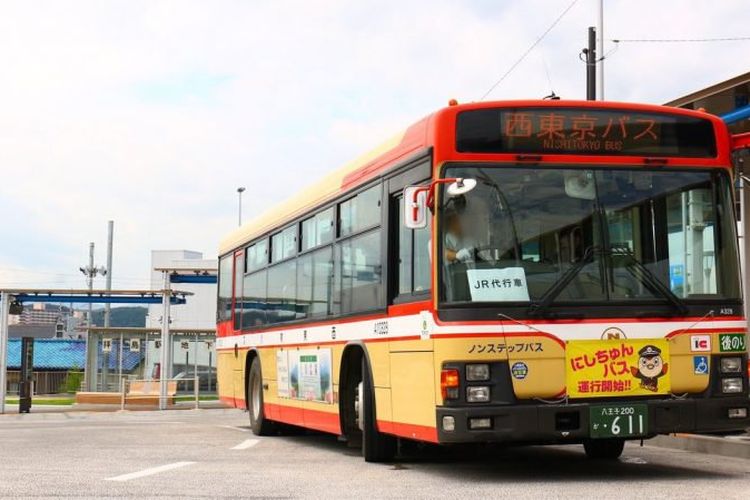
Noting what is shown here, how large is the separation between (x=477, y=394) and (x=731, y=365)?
7.69 feet

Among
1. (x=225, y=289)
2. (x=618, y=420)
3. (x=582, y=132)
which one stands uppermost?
(x=582, y=132)

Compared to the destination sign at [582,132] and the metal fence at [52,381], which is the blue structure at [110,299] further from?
the destination sign at [582,132]

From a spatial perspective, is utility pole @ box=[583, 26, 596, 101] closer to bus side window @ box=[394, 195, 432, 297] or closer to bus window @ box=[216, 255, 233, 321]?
bus window @ box=[216, 255, 233, 321]

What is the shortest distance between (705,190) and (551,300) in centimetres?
185

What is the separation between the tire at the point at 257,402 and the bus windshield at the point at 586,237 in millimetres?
7790

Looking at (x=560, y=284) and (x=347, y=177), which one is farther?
(x=347, y=177)

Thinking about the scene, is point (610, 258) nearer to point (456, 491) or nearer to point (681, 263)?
point (681, 263)

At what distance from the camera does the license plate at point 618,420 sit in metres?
9.27

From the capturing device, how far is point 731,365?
975 cm

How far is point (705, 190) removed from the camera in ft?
32.6

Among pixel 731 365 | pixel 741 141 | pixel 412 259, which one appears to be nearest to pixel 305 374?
pixel 412 259

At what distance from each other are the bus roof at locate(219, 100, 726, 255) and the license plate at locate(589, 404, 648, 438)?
8.56ft

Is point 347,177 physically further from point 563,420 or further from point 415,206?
point 563,420

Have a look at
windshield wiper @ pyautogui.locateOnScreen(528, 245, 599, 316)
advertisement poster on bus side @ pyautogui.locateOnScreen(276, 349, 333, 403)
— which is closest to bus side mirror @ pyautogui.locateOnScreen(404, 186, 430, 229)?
windshield wiper @ pyautogui.locateOnScreen(528, 245, 599, 316)
